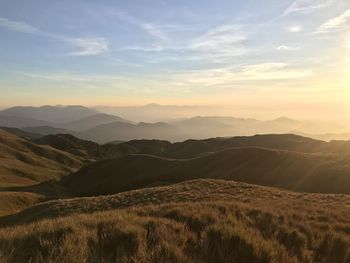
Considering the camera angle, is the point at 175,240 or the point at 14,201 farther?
the point at 14,201

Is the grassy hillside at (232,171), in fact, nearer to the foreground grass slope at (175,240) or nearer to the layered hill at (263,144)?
the layered hill at (263,144)

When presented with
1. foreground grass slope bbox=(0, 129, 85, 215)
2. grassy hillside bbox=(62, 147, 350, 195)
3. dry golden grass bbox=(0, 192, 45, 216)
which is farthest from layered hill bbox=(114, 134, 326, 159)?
dry golden grass bbox=(0, 192, 45, 216)

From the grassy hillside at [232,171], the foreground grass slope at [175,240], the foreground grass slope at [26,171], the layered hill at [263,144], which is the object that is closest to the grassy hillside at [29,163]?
the foreground grass slope at [26,171]

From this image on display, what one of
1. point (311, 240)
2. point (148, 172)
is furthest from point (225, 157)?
point (311, 240)

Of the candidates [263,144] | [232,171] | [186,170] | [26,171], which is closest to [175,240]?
[232,171]

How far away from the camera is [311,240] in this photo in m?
→ 10.1

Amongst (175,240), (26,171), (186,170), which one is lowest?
(26,171)

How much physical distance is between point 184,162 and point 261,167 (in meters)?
20.6

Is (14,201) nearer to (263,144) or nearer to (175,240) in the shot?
(175,240)

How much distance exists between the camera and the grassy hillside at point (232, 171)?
172 feet

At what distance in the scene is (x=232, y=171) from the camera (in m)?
66.0

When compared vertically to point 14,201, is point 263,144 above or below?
above

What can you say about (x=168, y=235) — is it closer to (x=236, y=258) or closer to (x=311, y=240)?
(x=236, y=258)

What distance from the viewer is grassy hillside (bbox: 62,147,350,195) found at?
5232cm
